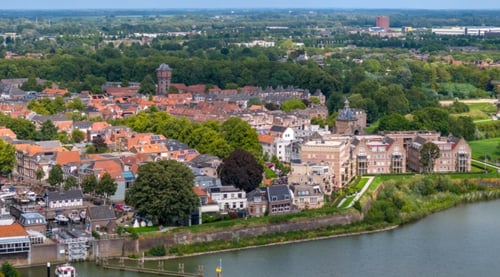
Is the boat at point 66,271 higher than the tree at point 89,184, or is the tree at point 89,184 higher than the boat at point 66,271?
the tree at point 89,184

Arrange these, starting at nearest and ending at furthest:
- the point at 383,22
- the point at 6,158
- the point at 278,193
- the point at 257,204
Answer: the point at 257,204, the point at 278,193, the point at 6,158, the point at 383,22

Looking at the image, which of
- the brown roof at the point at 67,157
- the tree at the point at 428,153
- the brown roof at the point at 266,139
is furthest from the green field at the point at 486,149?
the brown roof at the point at 67,157

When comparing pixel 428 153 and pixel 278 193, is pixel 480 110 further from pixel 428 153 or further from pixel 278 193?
pixel 278 193

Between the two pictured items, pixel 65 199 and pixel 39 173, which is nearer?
pixel 65 199

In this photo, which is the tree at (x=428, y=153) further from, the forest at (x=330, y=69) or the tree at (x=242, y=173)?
the tree at (x=242, y=173)

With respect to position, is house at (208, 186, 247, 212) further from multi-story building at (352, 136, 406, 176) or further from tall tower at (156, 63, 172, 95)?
tall tower at (156, 63, 172, 95)

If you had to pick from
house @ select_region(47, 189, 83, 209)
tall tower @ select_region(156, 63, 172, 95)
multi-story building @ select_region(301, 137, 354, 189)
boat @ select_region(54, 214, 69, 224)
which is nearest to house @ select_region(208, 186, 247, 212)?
house @ select_region(47, 189, 83, 209)

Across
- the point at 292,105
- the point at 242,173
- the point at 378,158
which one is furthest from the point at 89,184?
the point at 292,105
